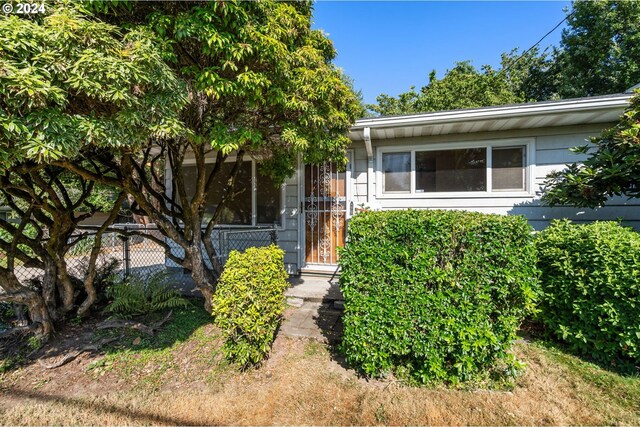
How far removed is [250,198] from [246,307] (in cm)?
351

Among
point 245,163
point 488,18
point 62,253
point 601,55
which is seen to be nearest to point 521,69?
point 601,55

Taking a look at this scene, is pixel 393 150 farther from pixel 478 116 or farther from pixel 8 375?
pixel 8 375

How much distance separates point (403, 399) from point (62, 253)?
177 inches

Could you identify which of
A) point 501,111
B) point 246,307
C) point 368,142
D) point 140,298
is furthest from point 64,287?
point 501,111

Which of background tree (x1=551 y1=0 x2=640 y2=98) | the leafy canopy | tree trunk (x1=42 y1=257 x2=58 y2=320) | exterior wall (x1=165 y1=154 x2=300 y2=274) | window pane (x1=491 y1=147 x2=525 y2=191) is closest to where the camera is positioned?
the leafy canopy

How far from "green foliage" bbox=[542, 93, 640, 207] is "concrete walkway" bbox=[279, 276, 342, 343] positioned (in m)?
3.42

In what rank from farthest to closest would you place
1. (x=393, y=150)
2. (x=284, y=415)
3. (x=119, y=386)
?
1. (x=393, y=150)
2. (x=119, y=386)
3. (x=284, y=415)

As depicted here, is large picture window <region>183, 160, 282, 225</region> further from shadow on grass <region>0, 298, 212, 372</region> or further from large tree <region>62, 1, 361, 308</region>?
shadow on grass <region>0, 298, 212, 372</region>

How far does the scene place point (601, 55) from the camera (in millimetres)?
12578

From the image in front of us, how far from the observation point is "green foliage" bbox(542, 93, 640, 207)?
3096 millimetres

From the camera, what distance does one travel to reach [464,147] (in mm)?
4617

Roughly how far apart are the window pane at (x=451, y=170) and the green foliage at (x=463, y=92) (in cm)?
1211

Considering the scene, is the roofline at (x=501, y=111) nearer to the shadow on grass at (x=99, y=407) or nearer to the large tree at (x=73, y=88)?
the large tree at (x=73, y=88)

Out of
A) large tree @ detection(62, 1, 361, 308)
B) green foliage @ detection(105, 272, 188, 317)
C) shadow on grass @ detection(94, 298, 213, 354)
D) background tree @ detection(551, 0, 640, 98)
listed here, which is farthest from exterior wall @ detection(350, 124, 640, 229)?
background tree @ detection(551, 0, 640, 98)
